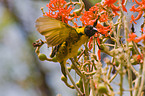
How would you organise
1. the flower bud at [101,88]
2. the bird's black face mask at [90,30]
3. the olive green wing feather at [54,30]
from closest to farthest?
the flower bud at [101,88] < the olive green wing feather at [54,30] < the bird's black face mask at [90,30]

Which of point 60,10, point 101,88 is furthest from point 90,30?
point 101,88

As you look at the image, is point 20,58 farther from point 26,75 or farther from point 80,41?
point 80,41

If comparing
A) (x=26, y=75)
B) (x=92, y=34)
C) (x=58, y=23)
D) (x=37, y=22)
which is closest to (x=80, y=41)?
(x=92, y=34)

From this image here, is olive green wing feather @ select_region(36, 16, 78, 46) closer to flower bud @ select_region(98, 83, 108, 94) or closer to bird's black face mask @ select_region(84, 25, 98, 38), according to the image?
bird's black face mask @ select_region(84, 25, 98, 38)

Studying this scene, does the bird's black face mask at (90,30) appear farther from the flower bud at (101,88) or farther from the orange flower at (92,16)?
the flower bud at (101,88)

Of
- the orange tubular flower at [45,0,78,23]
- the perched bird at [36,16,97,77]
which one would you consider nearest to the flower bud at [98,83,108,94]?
the perched bird at [36,16,97,77]

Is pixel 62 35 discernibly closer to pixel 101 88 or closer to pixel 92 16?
pixel 92 16

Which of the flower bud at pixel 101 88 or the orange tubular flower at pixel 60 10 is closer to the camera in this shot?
the flower bud at pixel 101 88

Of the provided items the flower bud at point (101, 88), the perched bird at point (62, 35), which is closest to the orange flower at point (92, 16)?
the perched bird at point (62, 35)
